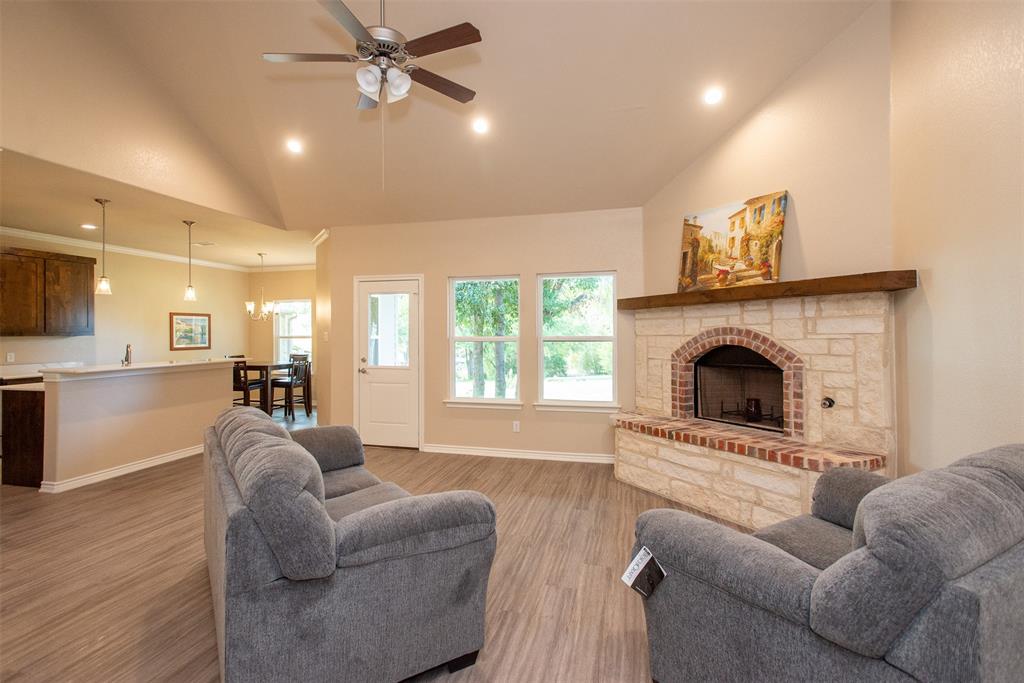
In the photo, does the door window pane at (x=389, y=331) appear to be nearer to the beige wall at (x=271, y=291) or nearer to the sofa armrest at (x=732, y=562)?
the beige wall at (x=271, y=291)

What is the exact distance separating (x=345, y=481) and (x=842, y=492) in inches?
98.3

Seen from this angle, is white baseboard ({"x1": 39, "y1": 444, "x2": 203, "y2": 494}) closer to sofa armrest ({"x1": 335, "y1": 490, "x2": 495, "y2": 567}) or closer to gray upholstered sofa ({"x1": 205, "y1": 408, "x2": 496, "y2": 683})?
gray upholstered sofa ({"x1": 205, "y1": 408, "x2": 496, "y2": 683})

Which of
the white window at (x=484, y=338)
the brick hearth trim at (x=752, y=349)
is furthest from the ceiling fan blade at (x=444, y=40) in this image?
the white window at (x=484, y=338)

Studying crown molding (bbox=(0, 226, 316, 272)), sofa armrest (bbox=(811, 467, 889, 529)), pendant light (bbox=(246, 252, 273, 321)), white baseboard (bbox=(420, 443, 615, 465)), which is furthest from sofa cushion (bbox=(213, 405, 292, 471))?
pendant light (bbox=(246, 252, 273, 321))

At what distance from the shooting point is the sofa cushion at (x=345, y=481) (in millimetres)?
2496

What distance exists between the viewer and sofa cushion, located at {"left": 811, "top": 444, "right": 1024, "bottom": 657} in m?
0.95

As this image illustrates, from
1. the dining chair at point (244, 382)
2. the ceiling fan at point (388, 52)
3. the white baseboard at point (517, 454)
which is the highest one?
the ceiling fan at point (388, 52)

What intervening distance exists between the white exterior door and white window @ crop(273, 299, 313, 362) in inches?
149

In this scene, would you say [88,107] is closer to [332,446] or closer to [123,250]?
[332,446]

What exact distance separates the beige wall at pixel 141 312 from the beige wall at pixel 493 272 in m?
3.62

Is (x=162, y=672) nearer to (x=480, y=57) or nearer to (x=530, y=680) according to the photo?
(x=530, y=680)

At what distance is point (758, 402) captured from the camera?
3643mm

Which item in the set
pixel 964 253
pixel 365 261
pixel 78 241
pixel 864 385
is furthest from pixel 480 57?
pixel 78 241

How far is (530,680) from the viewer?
1.69m
